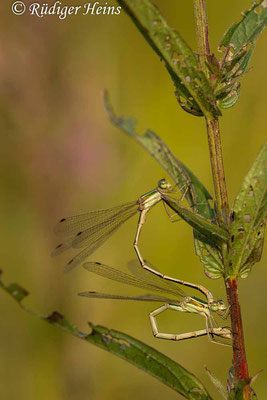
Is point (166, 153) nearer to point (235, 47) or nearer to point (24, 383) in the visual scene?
point (235, 47)

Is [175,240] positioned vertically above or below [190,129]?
below

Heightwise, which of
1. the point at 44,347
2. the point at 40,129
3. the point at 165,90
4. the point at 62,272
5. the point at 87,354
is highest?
the point at 40,129

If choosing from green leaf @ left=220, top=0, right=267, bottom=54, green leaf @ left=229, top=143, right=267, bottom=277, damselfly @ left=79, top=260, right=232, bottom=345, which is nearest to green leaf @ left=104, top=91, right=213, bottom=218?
green leaf @ left=229, top=143, right=267, bottom=277

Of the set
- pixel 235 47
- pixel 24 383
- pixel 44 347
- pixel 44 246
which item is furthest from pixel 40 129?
pixel 235 47

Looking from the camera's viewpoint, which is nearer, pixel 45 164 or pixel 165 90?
pixel 45 164

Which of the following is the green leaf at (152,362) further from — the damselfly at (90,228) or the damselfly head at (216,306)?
the damselfly at (90,228)

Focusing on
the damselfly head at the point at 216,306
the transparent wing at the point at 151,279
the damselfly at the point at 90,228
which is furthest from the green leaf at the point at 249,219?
the damselfly at the point at 90,228
